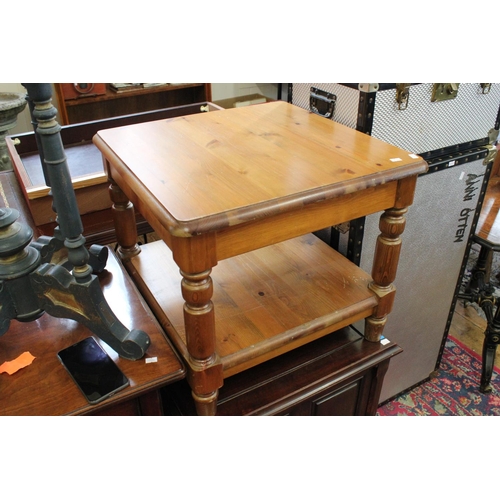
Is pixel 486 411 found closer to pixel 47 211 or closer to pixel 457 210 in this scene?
pixel 457 210

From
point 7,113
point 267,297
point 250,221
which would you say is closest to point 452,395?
point 267,297

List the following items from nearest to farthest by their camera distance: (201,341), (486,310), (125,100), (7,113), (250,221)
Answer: (250,221) < (201,341) < (7,113) < (486,310) < (125,100)

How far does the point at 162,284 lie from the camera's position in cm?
125

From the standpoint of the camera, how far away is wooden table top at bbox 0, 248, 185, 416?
0.94 meters

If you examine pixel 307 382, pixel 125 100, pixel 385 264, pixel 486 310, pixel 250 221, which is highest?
pixel 250 221

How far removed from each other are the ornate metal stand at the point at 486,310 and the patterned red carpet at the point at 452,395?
61 millimetres

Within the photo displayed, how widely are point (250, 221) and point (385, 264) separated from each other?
17.5 inches

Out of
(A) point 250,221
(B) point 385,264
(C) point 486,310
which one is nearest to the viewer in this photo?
(A) point 250,221

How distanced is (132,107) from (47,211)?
6.29 feet

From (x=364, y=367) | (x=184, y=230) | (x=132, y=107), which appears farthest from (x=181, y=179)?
(x=132, y=107)

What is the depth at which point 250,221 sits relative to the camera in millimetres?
853

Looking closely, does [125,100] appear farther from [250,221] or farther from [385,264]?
[250,221]

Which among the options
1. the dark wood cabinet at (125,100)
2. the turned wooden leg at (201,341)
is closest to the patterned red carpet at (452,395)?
the turned wooden leg at (201,341)

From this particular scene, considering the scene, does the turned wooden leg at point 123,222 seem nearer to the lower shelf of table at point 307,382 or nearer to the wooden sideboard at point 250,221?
the wooden sideboard at point 250,221
